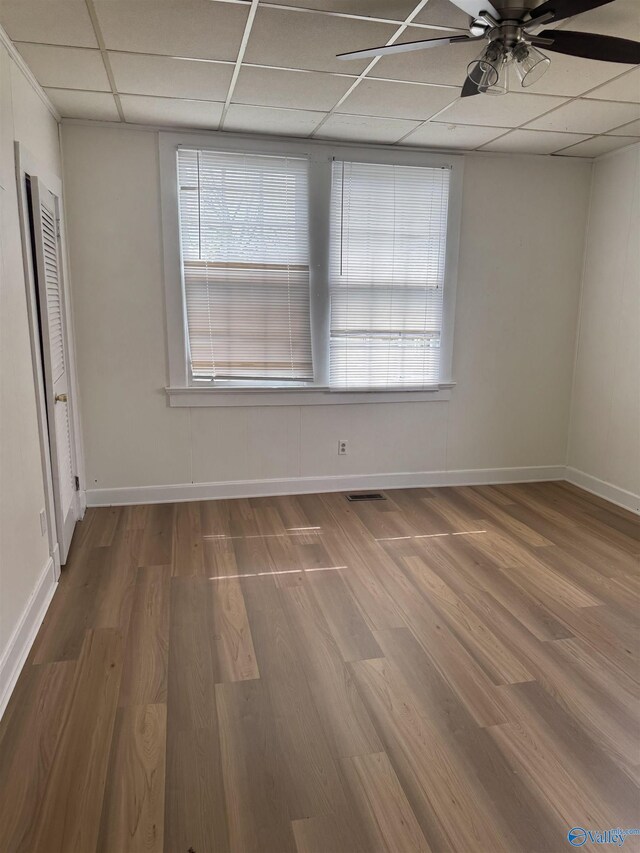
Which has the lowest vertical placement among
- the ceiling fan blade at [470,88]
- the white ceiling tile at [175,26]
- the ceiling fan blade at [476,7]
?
the ceiling fan blade at [470,88]

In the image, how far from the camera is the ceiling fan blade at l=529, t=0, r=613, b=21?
1.69 m

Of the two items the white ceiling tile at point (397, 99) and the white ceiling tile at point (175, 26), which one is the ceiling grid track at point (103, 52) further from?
the white ceiling tile at point (397, 99)

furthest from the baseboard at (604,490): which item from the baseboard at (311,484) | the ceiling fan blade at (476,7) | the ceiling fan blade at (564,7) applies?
the ceiling fan blade at (476,7)

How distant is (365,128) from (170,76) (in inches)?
53.1

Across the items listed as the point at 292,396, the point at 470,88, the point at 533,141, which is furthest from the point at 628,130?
the point at 292,396

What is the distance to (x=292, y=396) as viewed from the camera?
4.19m

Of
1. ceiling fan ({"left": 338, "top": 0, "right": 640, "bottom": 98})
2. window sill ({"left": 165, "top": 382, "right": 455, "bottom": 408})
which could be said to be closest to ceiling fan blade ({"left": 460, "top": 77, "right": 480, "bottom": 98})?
ceiling fan ({"left": 338, "top": 0, "right": 640, "bottom": 98})

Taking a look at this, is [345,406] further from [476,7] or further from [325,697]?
[476,7]

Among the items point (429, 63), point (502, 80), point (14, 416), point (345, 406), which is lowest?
point (345, 406)

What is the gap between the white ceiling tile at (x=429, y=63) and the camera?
7.89ft

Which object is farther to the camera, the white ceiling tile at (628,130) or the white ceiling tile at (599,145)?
the white ceiling tile at (599,145)

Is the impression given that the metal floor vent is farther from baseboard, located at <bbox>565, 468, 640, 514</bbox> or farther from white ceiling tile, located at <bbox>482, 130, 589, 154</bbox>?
white ceiling tile, located at <bbox>482, 130, 589, 154</bbox>

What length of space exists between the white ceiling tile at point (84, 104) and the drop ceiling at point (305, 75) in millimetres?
11

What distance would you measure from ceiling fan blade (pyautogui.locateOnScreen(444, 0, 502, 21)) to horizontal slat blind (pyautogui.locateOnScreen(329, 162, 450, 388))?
2.25 meters
